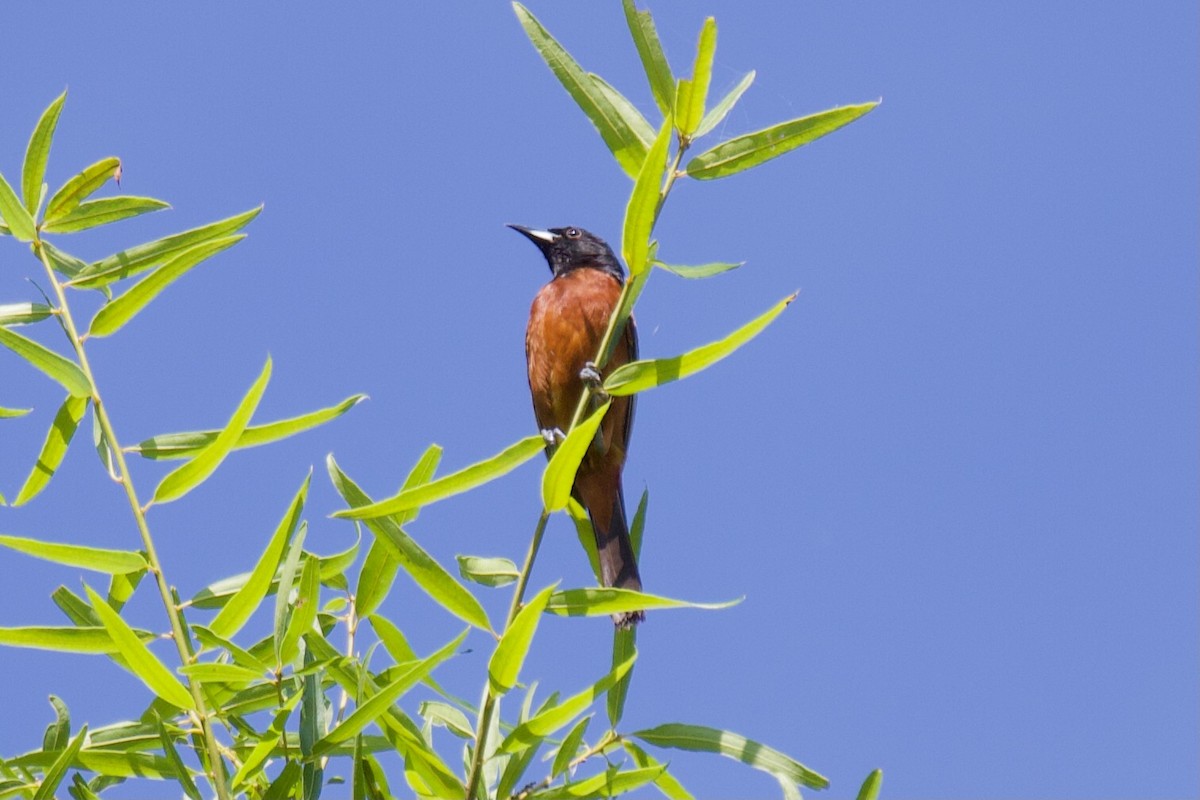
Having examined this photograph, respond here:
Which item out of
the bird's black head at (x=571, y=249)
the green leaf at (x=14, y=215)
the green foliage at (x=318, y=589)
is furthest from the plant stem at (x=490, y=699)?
the bird's black head at (x=571, y=249)

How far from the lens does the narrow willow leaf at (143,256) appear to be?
6.37 ft

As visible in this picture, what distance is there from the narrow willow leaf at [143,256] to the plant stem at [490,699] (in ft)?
2.33

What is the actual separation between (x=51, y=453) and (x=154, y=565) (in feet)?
1.29

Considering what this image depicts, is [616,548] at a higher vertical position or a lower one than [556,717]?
higher

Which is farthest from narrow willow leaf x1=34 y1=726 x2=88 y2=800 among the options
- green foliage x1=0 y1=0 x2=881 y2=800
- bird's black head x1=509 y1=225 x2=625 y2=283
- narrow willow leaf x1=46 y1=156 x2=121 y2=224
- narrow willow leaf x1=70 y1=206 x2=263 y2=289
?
bird's black head x1=509 y1=225 x2=625 y2=283

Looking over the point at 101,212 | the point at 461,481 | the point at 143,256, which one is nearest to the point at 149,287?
the point at 143,256

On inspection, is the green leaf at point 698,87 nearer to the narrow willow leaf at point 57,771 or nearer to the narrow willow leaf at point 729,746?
the narrow willow leaf at point 729,746

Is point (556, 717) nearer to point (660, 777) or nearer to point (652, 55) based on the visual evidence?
point (660, 777)

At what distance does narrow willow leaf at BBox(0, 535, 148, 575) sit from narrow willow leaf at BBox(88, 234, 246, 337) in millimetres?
371

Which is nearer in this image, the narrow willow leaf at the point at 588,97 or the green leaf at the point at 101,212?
the narrow willow leaf at the point at 588,97

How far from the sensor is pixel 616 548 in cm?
339

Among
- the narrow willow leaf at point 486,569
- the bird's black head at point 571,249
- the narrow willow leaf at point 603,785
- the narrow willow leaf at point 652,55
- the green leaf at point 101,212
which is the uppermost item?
the bird's black head at point 571,249

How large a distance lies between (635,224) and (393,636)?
75 cm

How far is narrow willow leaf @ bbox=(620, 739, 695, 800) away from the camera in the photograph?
186 centimetres
